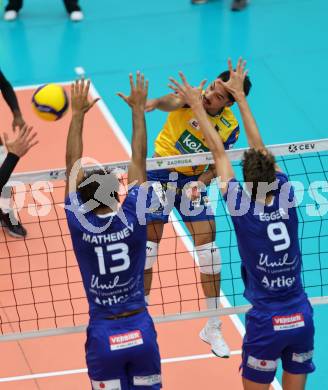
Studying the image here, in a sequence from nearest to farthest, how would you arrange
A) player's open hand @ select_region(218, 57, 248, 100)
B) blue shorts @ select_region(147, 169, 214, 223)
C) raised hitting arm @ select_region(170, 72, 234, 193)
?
raised hitting arm @ select_region(170, 72, 234, 193) < player's open hand @ select_region(218, 57, 248, 100) < blue shorts @ select_region(147, 169, 214, 223)

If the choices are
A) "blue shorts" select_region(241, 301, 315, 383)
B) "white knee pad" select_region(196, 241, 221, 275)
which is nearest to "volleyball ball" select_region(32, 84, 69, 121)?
"white knee pad" select_region(196, 241, 221, 275)

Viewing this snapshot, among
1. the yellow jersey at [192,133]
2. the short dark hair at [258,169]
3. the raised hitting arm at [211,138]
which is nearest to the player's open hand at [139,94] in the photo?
the raised hitting arm at [211,138]

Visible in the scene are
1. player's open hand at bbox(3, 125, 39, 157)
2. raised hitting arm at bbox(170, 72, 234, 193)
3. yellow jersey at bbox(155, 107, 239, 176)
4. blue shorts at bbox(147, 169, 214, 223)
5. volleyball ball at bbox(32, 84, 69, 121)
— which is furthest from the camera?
yellow jersey at bbox(155, 107, 239, 176)

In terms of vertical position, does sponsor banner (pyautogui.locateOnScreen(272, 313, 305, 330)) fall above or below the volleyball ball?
below

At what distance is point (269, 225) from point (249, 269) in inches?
15.4

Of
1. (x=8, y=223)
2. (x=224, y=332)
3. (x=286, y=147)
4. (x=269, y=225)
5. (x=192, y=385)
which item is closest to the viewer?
(x=269, y=225)

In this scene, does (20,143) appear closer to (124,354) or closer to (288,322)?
(124,354)

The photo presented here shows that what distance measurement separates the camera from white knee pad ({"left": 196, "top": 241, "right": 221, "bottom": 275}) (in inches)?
293

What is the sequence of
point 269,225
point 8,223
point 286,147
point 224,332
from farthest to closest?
point 8,223 → point 224,332 → point 286,147 → point 269,225

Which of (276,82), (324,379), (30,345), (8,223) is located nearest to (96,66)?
(276,82)

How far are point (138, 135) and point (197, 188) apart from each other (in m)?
1.35

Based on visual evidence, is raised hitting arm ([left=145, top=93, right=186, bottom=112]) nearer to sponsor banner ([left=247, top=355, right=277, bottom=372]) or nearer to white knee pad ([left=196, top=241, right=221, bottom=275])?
white knee pad ([left=196, top=241, right=221, bottom=275])

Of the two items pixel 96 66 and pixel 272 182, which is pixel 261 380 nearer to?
pixel 272 182

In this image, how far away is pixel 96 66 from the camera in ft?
43.6
